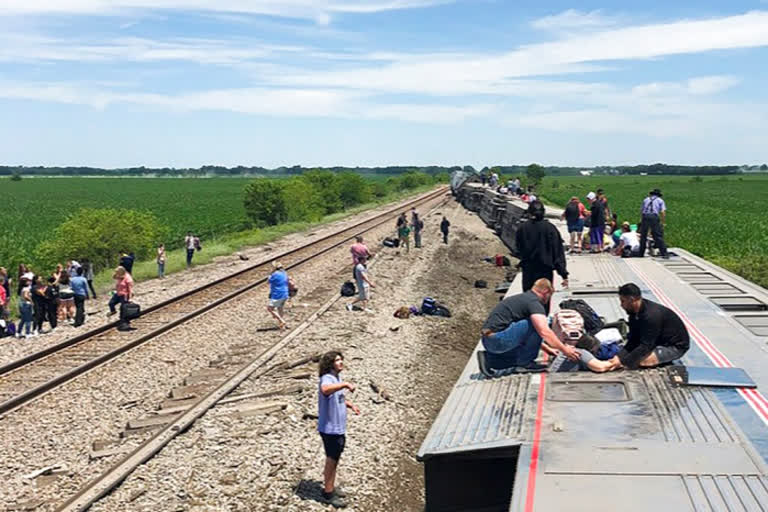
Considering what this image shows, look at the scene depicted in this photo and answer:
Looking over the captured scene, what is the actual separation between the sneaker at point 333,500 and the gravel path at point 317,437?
10cm

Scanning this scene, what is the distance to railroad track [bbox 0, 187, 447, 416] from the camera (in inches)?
486

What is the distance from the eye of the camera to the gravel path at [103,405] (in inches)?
350

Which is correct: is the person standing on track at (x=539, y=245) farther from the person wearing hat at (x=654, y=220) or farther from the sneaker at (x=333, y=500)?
the person wearing hat at (x=654, y=220)

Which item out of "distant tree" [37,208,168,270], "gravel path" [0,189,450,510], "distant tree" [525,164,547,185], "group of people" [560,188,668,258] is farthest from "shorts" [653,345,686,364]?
"distant tree" [525,164,547,185]

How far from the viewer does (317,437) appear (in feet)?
33.2

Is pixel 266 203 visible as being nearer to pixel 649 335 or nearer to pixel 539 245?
pixel 539 245

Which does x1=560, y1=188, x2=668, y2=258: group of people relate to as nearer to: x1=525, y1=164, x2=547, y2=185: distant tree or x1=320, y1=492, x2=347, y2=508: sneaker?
x1=320, y1=492, x2=347, y2=508: sneaker

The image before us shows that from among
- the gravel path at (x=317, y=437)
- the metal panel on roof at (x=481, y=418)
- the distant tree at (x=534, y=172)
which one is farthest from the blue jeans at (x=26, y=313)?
the distant tree at (x=534, y=172)

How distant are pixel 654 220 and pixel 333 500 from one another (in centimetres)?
1183

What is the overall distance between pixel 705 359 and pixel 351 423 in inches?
185

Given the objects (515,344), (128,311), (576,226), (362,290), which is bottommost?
(128,311)

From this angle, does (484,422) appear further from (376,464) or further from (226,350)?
(226,350)

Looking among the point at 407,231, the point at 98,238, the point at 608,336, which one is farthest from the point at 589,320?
the point at 98,238

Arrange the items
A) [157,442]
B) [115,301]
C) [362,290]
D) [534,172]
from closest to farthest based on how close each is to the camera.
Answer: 1. [157,442]
2. [115,301]
3. [362,290]
4. [534,172]
